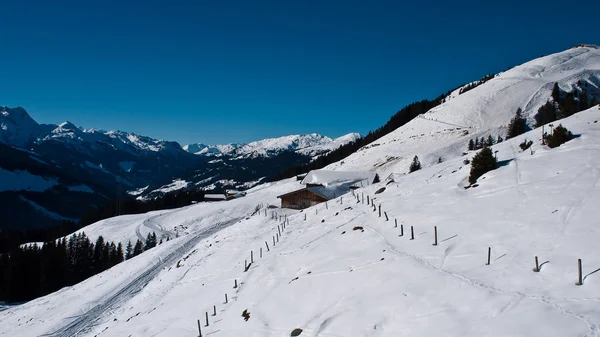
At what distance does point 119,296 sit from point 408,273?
30.2 meters

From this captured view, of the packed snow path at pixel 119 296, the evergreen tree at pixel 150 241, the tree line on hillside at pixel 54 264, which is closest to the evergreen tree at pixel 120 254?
the tree line on hillside at pixel 54 264

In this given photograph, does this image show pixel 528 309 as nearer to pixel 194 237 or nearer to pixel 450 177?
pixel 450 177

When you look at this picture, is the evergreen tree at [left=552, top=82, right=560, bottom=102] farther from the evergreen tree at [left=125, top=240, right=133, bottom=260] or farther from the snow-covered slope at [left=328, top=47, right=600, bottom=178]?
the evergreen tree at [left=125, top=240, right=133, bottom=260]

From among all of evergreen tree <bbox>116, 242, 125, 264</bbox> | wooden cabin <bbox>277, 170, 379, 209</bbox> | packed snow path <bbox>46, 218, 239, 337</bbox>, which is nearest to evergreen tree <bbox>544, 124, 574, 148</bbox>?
wooden cabin <bbox>277, 170, 379, 209</bbox>

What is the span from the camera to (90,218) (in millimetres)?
123562

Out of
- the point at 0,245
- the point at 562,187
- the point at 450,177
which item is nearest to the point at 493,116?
the point at 450,177

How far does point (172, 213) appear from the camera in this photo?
86.8 metres

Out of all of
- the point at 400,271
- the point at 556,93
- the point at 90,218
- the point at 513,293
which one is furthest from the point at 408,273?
the point at 90,218

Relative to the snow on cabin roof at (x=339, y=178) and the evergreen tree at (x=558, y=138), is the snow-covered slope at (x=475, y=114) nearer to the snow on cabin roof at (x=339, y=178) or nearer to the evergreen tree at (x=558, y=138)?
the snow on cabin roof at (x=339, y=178)

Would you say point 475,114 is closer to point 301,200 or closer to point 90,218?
point 301,200

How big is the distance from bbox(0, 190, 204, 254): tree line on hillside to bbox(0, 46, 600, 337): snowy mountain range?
7536 centimetres

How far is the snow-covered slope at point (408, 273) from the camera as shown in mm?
12461

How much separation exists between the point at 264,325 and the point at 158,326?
8731mm

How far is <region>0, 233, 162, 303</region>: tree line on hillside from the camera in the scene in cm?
5647
